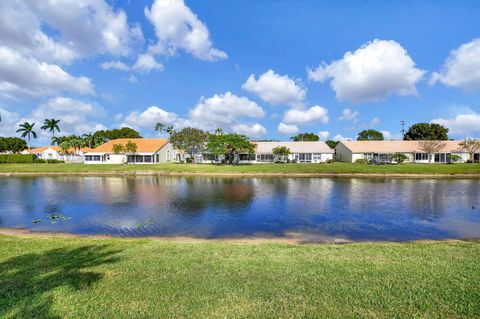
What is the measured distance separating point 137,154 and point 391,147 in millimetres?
58335

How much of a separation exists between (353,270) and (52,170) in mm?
59581

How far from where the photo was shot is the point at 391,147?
67.8m

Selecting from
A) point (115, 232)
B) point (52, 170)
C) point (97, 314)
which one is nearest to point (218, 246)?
point (97, 314)

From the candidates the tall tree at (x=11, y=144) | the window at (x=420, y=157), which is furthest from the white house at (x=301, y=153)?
the tall tree at (x=11, y=144)

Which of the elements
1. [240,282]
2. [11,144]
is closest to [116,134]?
[11,144]

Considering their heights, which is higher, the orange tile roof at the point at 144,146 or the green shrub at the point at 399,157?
the orange tile roof at the point at 144,146

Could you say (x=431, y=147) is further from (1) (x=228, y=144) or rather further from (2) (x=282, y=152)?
(1) (x=228, y=144)

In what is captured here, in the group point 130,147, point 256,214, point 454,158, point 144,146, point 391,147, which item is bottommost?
point 256,214

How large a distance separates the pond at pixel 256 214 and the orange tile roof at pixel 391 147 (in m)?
38.7

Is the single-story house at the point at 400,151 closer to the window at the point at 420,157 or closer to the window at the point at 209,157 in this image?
the window at the point at 420,157

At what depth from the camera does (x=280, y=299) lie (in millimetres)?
5730

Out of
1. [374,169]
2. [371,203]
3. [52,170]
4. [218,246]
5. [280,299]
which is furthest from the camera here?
[52,170]

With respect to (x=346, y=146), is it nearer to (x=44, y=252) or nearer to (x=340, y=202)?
(x=340, y=202)

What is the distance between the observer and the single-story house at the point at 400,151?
64750 mm
